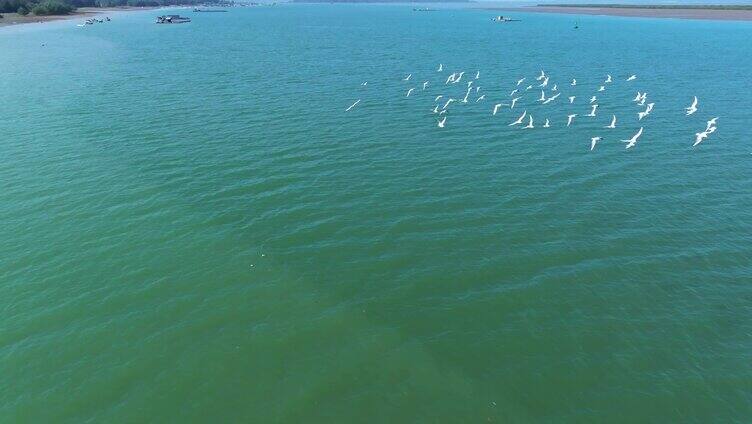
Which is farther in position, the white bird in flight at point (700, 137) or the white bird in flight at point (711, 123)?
the white bird in flight at point (711, 123)

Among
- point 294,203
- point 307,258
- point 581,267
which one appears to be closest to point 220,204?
point 294,203

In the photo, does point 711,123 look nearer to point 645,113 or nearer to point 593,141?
point 645,113

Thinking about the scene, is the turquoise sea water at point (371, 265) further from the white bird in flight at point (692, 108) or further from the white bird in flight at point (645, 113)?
the white bird in flight at point (645, 113)

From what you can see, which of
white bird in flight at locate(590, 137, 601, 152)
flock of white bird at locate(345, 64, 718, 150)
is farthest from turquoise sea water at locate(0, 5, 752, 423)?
flock of white bird at locate(345, 64, 718, 150)

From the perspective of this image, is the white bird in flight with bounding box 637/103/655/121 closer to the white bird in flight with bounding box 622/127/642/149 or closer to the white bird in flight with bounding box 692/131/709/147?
the white bird in flight with bounding box 692/131/709/147

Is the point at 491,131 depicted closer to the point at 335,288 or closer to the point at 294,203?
the point at 294,203

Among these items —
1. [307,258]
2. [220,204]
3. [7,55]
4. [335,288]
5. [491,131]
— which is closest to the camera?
[335,288]

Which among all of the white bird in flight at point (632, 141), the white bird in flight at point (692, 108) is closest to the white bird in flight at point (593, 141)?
the white bird in flight at point (632, 141)
